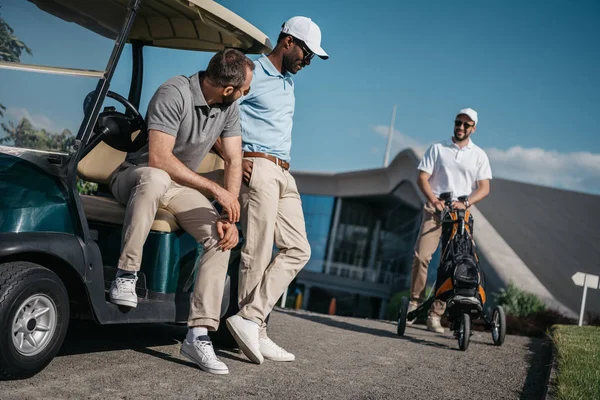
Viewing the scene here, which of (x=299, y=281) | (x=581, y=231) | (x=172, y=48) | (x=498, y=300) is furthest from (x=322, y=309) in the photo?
(x=172, y=48)

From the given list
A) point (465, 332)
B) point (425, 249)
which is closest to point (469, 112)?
point (425, 249)

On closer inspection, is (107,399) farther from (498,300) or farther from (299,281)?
(299,281)

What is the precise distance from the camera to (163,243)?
14.3 ft

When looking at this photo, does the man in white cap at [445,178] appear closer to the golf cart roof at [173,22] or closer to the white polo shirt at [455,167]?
the white polo shirt at [455,167]

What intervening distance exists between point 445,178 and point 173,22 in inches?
150

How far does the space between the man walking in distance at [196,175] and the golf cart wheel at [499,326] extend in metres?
3.48

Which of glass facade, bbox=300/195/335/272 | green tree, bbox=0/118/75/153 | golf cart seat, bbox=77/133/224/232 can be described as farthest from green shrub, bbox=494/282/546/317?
glass facade, bbox=300/195/335/272

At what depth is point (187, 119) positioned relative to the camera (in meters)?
4.48

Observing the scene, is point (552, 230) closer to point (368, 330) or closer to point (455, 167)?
point (455, 167)

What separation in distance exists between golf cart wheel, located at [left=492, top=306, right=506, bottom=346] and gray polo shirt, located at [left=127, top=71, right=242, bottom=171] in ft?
11.6

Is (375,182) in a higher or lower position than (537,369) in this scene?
higher

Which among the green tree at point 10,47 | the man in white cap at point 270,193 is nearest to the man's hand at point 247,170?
the man in white cap at point 270,193

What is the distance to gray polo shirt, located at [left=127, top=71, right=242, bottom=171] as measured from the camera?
434 cm

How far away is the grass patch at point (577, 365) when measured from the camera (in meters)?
4.32
